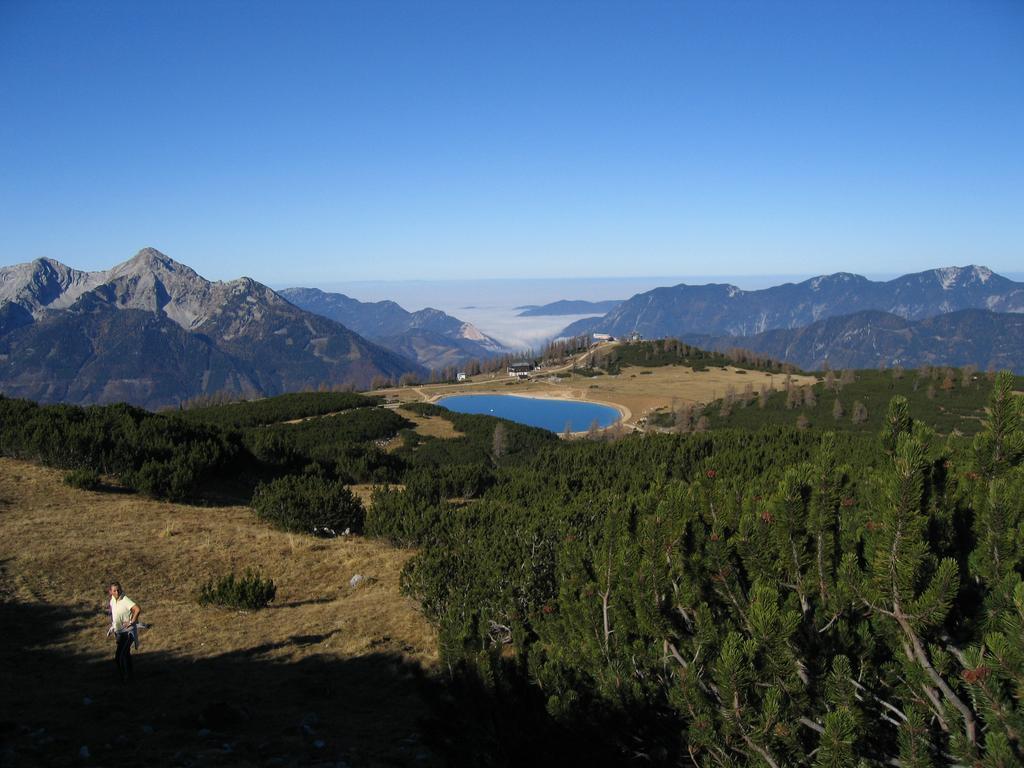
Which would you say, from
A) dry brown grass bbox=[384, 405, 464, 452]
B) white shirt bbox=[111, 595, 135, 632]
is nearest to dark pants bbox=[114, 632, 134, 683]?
white shirt bbox=[111, 595, 135, 632]

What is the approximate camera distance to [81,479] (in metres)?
18.4

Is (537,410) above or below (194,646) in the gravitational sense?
below

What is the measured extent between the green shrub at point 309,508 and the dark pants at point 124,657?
9.21m

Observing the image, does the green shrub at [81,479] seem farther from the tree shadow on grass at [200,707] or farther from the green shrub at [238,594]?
the green shrub at [238,594]

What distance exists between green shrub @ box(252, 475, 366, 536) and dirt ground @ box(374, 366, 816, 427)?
79.1m

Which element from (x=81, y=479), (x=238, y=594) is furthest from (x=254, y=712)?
(x=81, y=479)

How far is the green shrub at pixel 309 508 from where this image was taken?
1797 cm

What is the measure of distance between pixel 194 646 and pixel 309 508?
26.1ft

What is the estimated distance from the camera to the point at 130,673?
28.5ft

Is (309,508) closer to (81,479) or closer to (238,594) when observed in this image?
(238,594)

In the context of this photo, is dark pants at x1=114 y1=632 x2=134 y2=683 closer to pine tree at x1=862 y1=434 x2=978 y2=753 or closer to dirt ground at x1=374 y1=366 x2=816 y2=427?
pine tree at x1=862 y1=434 x2=978 y2=753

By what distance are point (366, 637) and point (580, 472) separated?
1740 centimetres

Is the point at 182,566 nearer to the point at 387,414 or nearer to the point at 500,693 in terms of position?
the point at 500,693

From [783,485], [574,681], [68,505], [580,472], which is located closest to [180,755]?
[574,681]
